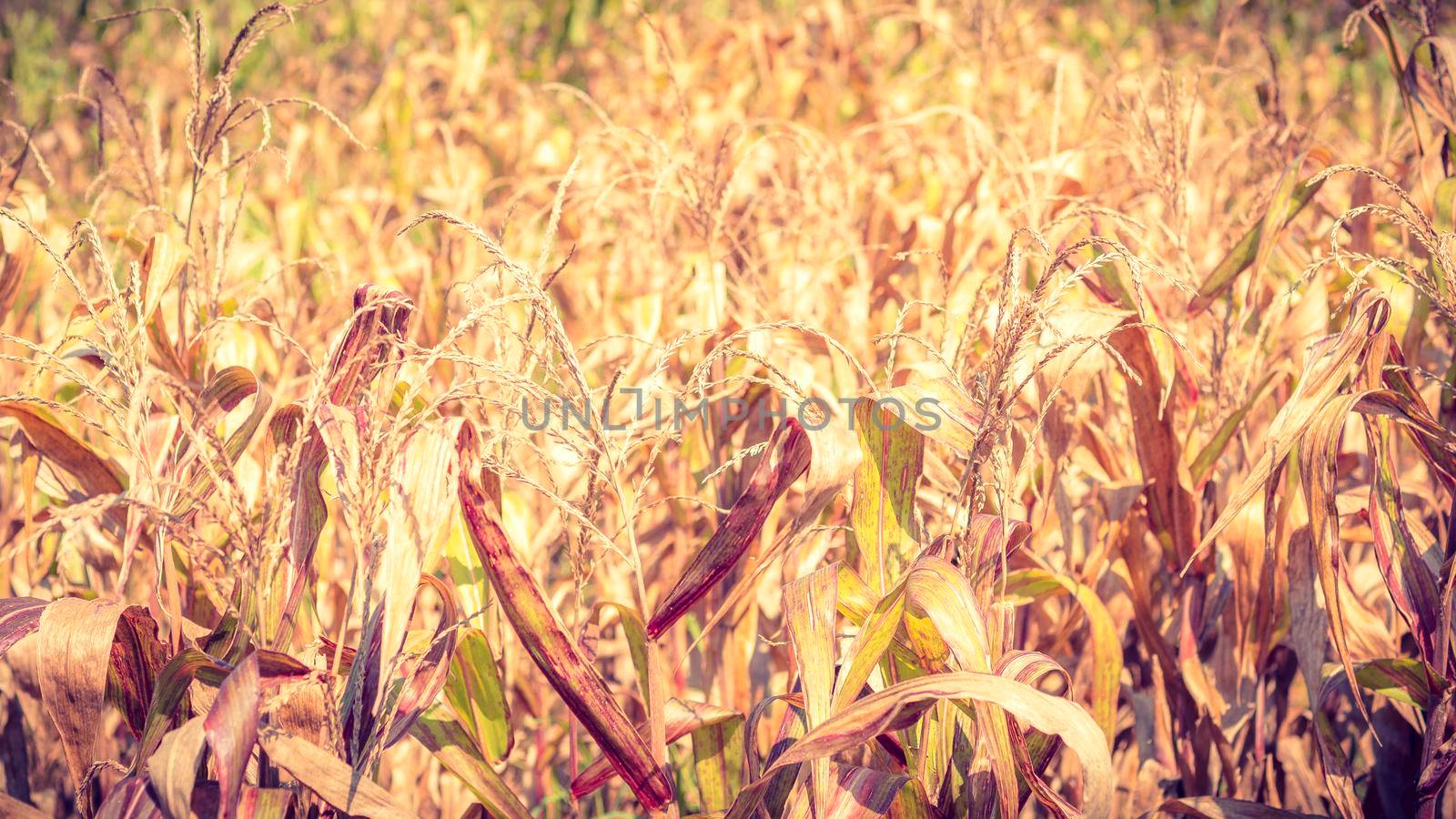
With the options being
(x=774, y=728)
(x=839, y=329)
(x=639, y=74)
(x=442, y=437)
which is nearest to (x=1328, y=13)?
(x=639, y=74)

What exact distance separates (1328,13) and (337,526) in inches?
287

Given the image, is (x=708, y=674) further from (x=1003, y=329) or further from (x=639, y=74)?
(x=639, y=74)

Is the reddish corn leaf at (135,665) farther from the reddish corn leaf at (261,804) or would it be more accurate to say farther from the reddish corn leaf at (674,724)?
the reddish corn leaf at (674,724)

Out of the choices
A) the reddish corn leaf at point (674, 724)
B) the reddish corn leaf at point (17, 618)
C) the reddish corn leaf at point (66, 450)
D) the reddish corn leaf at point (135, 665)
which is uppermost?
the reddish corn leaf at point (66, 450)

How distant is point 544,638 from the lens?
30.9 inches

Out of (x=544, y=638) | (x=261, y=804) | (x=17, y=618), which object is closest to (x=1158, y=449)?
(x=544, y=638)

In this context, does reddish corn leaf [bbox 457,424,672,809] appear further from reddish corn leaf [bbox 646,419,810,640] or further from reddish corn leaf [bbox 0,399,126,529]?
reddish corn leaf [bbox 0,399,126,529]

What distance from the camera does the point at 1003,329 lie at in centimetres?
77

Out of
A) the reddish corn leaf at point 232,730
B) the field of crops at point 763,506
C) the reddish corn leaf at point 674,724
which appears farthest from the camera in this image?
the reddish corn leaf at point 674,724

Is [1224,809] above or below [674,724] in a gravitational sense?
below

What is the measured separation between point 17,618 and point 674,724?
0.53 m

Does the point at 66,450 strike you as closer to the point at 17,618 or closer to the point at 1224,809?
the point at 17,618

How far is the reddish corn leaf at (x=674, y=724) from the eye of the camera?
0.90 metres

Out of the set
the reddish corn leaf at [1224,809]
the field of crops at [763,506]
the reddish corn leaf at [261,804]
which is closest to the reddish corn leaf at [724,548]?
the field of crops at [763,506]
